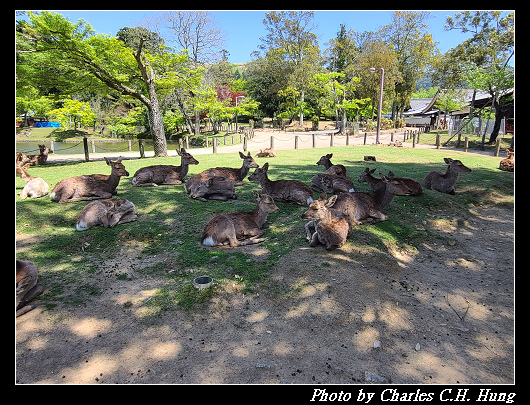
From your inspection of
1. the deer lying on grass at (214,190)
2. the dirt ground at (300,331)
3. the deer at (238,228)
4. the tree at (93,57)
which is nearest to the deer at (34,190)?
the deer lying on grass at (214,190)

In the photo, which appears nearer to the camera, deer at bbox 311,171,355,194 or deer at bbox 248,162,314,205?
deer at bbox 248,162,314,205

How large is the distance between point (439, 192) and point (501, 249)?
138 inches

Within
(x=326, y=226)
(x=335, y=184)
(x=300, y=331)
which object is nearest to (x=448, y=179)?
(x=335, y=184)

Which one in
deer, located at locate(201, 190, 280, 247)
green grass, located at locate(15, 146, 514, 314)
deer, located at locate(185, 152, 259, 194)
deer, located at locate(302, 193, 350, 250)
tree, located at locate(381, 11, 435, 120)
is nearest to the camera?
green grass, located at locate(15, 146, 514, 314)

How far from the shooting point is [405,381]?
3.18 metres

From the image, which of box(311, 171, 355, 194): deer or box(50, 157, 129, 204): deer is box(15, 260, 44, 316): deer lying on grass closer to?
box(50, 157, 129, 204): deer

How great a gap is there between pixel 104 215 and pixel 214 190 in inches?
114

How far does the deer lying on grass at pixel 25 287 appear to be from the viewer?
4145mm

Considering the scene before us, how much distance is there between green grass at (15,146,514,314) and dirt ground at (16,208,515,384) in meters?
0.23

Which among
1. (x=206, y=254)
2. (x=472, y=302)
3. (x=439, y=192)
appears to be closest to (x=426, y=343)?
(x=472, y=302)

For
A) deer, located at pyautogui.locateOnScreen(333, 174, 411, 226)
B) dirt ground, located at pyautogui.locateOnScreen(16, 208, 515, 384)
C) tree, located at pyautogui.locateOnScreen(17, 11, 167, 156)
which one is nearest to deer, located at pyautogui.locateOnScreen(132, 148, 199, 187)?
dirt ground, located at pyautogui.locateOnScreen(16, 208, 515, 384)

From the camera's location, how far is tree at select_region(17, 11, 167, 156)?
47.6 ft

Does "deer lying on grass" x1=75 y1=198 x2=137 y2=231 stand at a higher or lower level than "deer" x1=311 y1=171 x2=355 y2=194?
lower

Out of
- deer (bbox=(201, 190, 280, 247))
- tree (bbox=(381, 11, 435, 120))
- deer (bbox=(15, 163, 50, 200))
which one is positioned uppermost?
tree (bbox=(381, 11, 435, 120))
